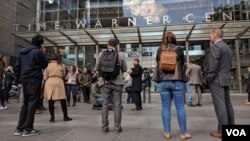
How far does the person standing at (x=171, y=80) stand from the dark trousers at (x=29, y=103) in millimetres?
2395

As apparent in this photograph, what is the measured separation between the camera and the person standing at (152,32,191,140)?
15.2ft

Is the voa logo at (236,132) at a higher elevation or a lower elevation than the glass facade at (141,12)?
lower

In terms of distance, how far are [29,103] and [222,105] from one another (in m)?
3.63

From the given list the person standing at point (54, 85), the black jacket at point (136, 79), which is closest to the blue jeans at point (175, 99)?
the person standing at point (54, 85)

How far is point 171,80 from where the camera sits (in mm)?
4672

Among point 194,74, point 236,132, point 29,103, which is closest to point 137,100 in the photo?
point 194,74

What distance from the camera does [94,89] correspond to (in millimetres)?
9875

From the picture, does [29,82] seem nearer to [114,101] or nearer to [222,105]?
[114,101]

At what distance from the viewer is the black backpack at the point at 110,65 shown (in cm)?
516

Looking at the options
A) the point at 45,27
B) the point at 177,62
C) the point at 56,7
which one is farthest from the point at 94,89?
the point at 56,7

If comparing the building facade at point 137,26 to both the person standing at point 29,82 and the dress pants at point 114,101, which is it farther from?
the person standing at point 29,82

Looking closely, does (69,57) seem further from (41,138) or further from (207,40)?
(41,138)

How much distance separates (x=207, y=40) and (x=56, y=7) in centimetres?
1344

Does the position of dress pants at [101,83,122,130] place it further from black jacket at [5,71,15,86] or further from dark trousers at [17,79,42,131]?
black jacket at [5,71,15,86]
